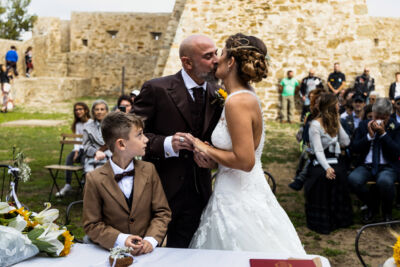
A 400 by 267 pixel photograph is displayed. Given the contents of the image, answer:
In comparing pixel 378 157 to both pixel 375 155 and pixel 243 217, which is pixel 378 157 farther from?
pixel 243 217

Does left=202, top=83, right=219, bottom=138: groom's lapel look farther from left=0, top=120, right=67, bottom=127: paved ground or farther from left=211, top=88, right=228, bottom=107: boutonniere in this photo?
left=0, top=120, right=67, bottom=127: paved ground

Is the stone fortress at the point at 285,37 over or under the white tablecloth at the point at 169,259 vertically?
over

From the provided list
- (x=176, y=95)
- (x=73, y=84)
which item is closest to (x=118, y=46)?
(x=73, y=84)

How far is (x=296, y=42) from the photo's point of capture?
532 inches

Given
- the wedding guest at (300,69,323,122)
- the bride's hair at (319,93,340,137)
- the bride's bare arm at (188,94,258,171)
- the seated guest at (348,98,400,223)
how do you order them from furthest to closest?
the wedding guest at (300,69,323,122) → the seated guest at (348,98,400,223) → the bride's hair at (319,93,340,137) → the bride's bare arm at (188,94,258,171)

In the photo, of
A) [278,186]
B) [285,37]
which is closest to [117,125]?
[278,186]

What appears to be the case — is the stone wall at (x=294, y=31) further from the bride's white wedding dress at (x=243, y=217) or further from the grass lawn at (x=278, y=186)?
the bride's white wedding dress at (x=243, y=217)

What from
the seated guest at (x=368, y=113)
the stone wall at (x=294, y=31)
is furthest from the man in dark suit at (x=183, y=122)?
the stone wall at (x=294, y=31)

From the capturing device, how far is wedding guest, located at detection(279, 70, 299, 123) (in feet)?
43.2

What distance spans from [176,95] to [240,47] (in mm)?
580

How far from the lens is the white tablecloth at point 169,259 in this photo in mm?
1952

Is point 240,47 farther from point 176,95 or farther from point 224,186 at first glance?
point 224,186

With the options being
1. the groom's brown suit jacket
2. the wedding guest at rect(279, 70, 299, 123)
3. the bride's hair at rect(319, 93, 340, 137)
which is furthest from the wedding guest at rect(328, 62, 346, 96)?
the groom's brown suit jacket

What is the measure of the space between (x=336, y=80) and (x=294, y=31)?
6.88 feet
